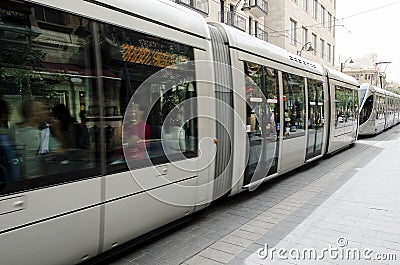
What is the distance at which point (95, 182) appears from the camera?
2924 millimetres

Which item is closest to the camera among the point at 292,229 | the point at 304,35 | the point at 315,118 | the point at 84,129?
the point at 84,129

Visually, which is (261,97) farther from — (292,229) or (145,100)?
(145,100)

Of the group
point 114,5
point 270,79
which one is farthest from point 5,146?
point 270,79

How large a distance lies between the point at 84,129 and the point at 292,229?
3213 mm

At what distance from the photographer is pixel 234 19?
20.2 meters

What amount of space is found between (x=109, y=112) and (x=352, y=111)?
41.6ft

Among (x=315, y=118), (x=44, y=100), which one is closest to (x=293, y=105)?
(x=315, y=118)

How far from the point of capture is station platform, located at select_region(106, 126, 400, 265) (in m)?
3.70

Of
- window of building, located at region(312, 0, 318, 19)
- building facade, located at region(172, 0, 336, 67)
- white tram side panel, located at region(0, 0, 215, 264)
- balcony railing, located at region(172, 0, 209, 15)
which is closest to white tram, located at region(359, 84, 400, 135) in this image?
building facade, located at region(172, 0, 336, 67)

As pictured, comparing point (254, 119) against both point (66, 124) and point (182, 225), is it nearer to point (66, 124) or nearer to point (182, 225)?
point (182, 225)

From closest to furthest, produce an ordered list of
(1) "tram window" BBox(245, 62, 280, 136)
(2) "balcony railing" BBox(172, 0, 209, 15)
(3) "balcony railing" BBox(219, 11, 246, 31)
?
(1) "tram window" BBox(245, 62, 280, 136)
(2) "balcony railing" BBox(172, 0, 209, 15)
(3) "balcony railing" BBox(219, 11, 246, 31)

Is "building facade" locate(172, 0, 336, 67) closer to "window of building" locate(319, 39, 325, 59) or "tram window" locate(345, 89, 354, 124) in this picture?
"window of building" locate(319, 39, 325, 59)

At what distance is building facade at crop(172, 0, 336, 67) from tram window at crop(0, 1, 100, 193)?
14.3 meters

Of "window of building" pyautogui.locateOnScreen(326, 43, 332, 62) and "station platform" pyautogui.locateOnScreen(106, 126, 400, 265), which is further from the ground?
"window of building" pyautogui.locateOnScreen(326, 43, 332, 62)
